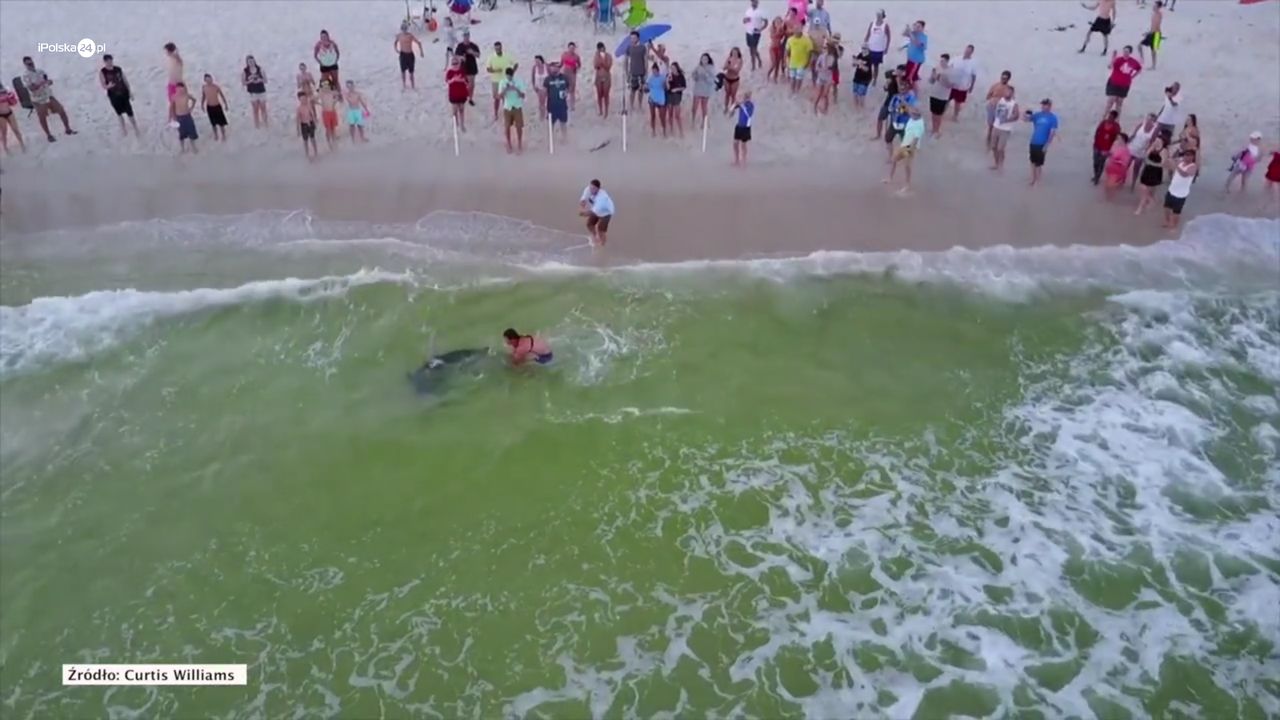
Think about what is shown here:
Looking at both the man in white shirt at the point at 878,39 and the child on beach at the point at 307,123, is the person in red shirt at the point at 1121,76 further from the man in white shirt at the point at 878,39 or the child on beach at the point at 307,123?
the child on beach at the point at 307,123

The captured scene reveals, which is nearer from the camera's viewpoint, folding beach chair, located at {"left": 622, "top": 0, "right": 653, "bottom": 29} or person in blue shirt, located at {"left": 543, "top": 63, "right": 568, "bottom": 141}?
person in blue shirt, located at {"left": 543, "top": 63, "right": 568, "bottom": 141}

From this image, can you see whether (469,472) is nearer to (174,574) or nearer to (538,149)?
(174,574)

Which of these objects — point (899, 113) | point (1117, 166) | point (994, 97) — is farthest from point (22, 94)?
point (1117, 166)

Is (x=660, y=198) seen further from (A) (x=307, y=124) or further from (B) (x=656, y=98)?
(A) (x=307, y=124)

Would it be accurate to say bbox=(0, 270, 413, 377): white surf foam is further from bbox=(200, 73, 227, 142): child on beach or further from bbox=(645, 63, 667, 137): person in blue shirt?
bbox=(645, 63, 667, 137): person in blue shirt

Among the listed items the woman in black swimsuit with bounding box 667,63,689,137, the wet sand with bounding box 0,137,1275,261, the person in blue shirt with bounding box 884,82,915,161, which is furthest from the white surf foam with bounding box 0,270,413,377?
the person in blue shirt with bounding box 884,82,915,161

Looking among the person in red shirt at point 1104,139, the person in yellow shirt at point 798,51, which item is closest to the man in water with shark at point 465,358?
the person in yellow shirt at point 798,51
